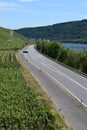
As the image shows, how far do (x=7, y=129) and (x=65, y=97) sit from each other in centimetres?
1768

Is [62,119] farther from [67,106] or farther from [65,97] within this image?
[65,97]

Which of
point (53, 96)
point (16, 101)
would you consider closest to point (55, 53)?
point (53, 96)

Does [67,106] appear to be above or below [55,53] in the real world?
above

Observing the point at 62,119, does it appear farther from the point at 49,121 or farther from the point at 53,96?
the point at 53,96

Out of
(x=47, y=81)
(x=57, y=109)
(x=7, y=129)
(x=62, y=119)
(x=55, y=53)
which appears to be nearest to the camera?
(x=7, y=129)

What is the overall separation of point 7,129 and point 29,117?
11.6 feet

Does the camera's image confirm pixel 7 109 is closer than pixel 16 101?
Yes

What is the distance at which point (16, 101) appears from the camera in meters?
35.9

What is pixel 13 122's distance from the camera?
27.3m

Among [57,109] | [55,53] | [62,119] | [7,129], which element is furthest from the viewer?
[55,53]

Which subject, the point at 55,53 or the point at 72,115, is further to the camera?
the point at 55,53

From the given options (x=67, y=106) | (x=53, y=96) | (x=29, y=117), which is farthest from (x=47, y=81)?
(x=29, y=117)

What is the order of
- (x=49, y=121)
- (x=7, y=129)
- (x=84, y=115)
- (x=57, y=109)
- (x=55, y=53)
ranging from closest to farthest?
(x=7, y=129), (x=49, y=121), (x=84, y=115), (x=57, y=109), (x=55, y=53)

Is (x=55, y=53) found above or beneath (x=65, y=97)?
beneath
